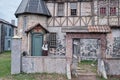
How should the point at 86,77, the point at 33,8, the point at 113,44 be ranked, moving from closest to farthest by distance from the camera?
1. the point at 86,77
2. the point at 33,8
3. the point at 113,44

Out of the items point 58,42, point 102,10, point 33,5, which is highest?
point 33,5

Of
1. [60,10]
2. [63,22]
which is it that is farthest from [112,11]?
[60,10]

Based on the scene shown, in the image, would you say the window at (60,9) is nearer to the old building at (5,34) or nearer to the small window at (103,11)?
the small window at (103,11)

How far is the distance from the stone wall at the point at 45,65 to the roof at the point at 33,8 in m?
8.89

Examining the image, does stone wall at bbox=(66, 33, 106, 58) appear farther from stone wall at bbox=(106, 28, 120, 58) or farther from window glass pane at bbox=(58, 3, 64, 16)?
window glass pane at bbox=(58, 3, 64, 16)

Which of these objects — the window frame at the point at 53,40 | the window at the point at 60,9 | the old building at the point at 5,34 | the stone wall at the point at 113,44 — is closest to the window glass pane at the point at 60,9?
the window at the point at 60,9

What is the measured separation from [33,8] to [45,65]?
9913 millimetres

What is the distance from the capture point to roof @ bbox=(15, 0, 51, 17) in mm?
26180

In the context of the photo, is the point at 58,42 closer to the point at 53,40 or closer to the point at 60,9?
the point at 53,40

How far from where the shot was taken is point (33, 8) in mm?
26484

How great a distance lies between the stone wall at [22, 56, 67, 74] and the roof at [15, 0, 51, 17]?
8.89m

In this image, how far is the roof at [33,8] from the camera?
85.9 feet

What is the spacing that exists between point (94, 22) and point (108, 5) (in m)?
2.46

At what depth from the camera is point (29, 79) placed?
53.6 feet
